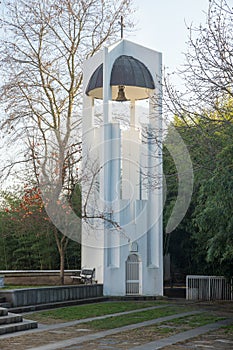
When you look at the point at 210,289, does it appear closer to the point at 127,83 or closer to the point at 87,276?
the point at 87,276

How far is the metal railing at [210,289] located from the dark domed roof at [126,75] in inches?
256

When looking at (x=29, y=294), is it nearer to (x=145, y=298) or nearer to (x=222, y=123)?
(x=145, y=298)

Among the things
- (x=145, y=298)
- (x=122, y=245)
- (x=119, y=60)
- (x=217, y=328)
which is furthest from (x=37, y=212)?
(x=217, y=328)

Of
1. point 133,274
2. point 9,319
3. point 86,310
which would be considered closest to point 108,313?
point 86,310

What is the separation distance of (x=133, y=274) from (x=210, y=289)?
8.83 feet

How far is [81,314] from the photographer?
46.3 ft

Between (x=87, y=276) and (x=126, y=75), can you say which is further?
(x=126, y=75)

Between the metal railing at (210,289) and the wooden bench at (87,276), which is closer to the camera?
the wooden bench at (87,276)

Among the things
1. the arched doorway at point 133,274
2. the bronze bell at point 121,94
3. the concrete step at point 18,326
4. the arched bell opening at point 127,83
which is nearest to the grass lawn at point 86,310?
the concrete step at point 18,326

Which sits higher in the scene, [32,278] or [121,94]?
[121,94]

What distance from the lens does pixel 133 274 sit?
61.5 ft

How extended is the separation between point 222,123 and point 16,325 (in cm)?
553

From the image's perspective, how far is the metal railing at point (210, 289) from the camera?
63.8 feet

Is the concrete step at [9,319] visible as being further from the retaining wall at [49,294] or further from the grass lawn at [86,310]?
the retaining wall at [49,294]
